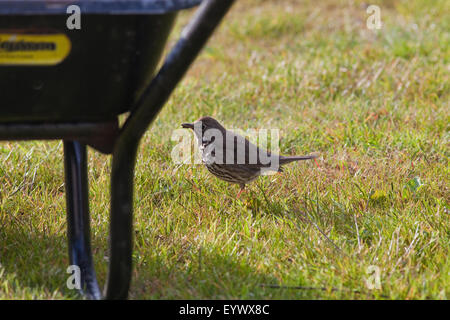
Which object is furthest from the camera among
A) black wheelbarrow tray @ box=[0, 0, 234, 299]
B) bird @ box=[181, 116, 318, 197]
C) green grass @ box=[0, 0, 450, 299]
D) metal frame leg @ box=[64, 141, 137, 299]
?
bird @ box=[181, 116, 318, 197]

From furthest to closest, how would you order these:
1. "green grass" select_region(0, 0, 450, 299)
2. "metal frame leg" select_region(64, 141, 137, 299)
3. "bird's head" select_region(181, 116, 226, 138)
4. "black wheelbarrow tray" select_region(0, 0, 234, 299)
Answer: "bird's head" select_region(181, 116, 226, 138)
"green grass" select_region(0, 0, 450, 299)
"metal frame leg" select_region(64, 141, 137, 299)
"black wheelbarrow tray" select_region(0, 0, 234, 299)

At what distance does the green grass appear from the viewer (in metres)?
2.43

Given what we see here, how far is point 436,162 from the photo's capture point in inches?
134

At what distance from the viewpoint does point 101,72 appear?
77.0 inches

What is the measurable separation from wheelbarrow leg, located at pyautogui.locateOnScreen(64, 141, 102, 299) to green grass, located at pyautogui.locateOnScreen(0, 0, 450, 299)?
10cm

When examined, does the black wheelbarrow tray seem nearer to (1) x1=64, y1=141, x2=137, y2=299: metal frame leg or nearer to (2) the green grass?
(1) x1=64, y1=141, x2=137, y2=299: metal frame leg

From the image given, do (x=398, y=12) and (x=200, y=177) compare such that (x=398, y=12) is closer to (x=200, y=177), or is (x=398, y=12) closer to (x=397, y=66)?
(x=397, y=66)

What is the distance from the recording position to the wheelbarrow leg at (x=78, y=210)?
2447 millimetres

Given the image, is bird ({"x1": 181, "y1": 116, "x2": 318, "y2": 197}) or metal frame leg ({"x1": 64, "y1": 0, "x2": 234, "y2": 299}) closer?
metal frame leg ({"x1": 64, "y1": 0, "x2": 234, "y2": 299})

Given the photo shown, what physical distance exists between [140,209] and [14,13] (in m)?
1.38

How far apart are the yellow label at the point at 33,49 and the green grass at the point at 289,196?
890mm

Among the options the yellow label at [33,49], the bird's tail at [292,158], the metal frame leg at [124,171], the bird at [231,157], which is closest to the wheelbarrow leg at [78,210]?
the metal frame leg at [124,171]

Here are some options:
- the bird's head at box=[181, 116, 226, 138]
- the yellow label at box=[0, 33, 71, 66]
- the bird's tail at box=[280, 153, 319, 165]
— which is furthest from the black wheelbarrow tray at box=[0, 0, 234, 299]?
the bird's tail at box=[280, 153, 319, 165]
